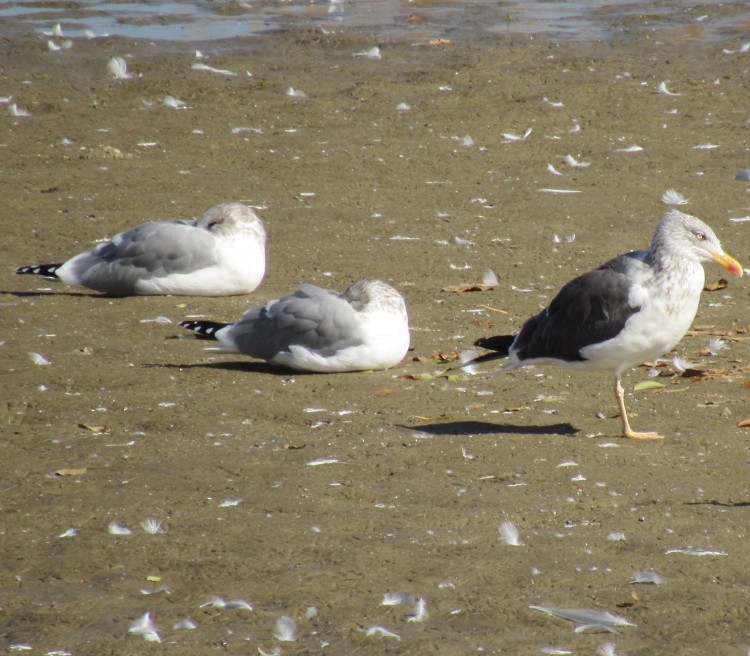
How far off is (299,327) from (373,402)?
31.8 inches

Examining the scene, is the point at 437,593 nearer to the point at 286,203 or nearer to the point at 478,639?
the point at 478,639

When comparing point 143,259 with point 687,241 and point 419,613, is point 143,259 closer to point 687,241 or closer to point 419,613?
point 687,241

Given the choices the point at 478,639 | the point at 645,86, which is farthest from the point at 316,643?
the point at 645,86

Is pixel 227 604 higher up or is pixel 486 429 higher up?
pixel 227 604

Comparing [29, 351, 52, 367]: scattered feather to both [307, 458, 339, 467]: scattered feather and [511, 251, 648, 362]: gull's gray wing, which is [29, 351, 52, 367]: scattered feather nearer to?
[307, 458, 339, 467]: scattered feather

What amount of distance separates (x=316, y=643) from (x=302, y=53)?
44.6 feet

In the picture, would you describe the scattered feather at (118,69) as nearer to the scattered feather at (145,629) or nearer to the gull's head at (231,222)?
the gull's head at (231,222)

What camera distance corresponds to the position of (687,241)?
6.78 meters

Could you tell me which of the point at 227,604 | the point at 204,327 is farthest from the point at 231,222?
the point at 227,604

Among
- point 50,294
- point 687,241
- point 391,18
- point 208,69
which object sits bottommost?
point 50,294

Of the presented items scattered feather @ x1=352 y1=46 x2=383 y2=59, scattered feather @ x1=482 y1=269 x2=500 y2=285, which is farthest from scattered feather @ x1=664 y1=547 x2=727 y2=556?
scattered feather @ x1=352 y1=46 x2=383 y2=59

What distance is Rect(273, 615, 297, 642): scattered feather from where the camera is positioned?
14.8ft

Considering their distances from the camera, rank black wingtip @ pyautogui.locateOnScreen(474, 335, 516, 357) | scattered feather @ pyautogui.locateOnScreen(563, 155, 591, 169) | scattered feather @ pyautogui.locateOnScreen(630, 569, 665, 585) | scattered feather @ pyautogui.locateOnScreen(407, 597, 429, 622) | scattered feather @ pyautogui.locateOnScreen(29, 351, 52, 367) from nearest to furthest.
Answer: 1. scattered feather @ pyautogui.locateOnScreen(407, 597, 429, 622)
2. scattered feather @ pyautogui.locateOnScreen(630, 569, 665, 585)
3. black wingtip @ pyautogui.locateOnScreen(474, 335, 516, 357)
4. scattered feather @ pyautogui.locateOnScreen(29, 351, 52, 367)
5. scattered feather @ pyautogui.locateOnScreen(563, 155, 591, 169)

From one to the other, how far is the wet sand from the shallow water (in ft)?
9.87
